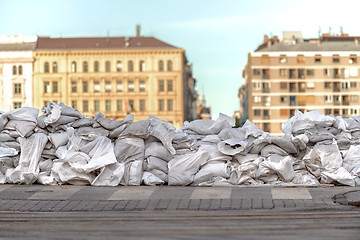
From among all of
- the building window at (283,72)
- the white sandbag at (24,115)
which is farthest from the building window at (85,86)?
the white sandbag at (24,115)

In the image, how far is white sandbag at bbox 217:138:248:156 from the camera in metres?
12.1

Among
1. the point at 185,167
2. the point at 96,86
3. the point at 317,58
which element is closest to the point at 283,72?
the point at 317,58

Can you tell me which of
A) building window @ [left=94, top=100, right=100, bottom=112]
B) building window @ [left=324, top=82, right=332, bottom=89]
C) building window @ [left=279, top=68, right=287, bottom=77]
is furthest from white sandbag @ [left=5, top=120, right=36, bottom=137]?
building window @ [left=94, top=100, right=100, bottom=112]

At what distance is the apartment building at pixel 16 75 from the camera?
12694 cm

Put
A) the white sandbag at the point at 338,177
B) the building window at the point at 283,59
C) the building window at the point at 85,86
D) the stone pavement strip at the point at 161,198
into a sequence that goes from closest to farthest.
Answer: the stone pavement strip at the point at 161,198 → the white sandbag at the point at 338,177 → the building window at the point at 283,59 → the building window at the point at 85,86

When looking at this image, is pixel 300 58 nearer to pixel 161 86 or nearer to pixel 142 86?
pixel 161 86

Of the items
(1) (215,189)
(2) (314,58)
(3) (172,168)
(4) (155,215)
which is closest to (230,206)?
(4) (155,215)

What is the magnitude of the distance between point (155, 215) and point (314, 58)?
11722 cm

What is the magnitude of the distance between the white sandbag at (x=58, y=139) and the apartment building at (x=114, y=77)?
11359 centimetres

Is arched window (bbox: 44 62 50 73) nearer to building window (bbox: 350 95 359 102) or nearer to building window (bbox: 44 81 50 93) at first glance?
building window (bbox: 44 81 50 93)

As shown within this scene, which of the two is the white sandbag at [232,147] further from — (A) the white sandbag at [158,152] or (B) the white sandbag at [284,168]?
(A) the white sandbag at [158,152]

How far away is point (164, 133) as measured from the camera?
12.4 meters

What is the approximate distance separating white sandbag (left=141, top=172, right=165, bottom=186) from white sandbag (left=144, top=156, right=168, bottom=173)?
0.13m

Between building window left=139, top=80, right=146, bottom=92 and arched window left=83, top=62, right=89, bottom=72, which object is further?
arched window left=83, top=62, right=89, bottom=72
